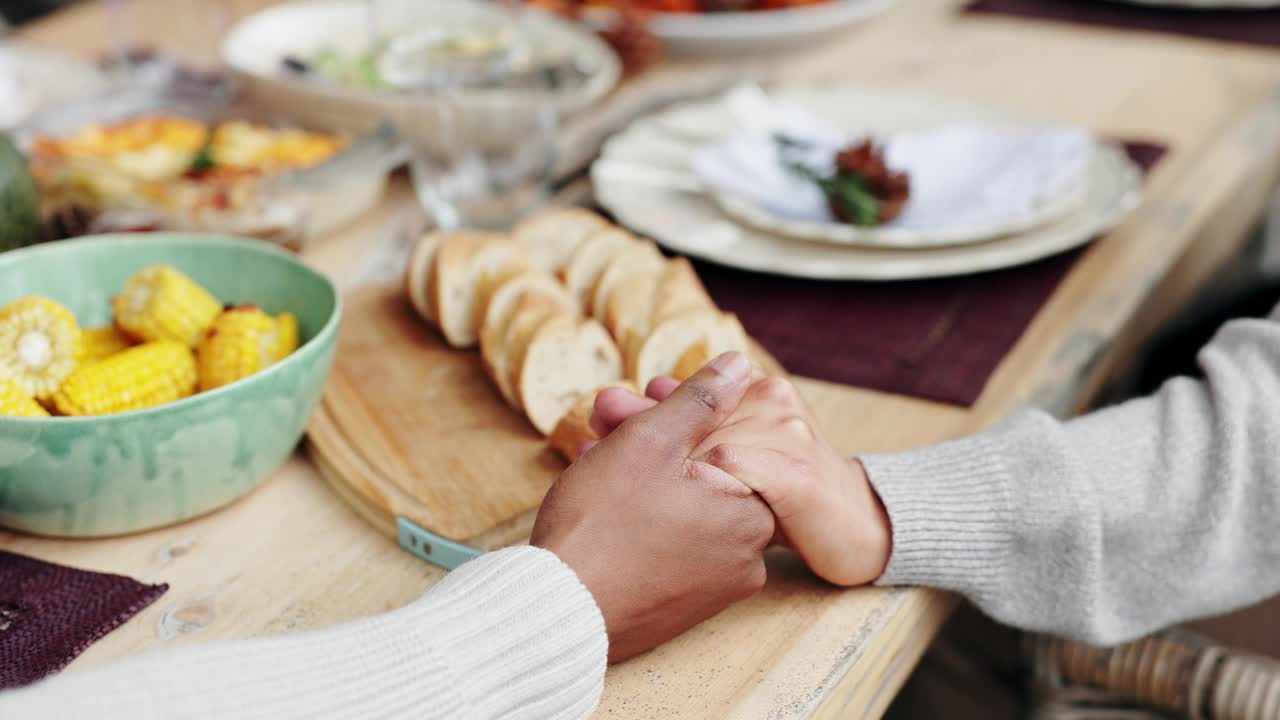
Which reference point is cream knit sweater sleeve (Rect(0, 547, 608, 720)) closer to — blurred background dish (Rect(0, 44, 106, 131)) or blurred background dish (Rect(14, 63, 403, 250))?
blurred background dish (Rect(14, 63, 403, 250))

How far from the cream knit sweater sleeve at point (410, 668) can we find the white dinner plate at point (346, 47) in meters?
0.81

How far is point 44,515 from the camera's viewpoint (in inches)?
35.4

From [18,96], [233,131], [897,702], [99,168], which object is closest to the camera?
[99,168]

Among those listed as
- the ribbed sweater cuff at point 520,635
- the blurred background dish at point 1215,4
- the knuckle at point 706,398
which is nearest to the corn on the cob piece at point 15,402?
the ribbed sweater cuff at point 520,635

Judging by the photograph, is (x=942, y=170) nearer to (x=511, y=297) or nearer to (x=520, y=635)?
(x=511, y=297)

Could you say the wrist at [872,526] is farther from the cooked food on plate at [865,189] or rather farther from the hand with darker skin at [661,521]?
the cooked food on plate at [865,189]

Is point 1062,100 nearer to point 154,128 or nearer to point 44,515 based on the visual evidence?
point 154,128

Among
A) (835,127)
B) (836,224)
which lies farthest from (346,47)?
(836,224)

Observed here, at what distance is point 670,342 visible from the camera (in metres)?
1.06

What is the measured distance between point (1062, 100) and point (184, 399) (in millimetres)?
1404

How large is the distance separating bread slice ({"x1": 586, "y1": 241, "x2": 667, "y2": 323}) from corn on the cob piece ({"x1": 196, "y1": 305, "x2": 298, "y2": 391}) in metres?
0.31

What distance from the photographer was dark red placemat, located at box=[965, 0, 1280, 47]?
82.7 inches

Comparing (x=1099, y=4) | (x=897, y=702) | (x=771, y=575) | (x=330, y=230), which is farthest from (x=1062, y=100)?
(x=771, y=575)

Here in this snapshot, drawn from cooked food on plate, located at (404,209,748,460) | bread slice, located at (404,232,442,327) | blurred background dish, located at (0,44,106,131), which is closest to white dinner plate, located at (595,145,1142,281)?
cooked food on plate, located at (404,209,748,460)
